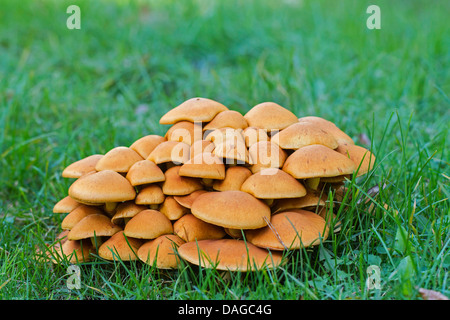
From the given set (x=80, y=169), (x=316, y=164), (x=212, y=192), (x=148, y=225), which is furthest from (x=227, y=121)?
(x=80, y=169)

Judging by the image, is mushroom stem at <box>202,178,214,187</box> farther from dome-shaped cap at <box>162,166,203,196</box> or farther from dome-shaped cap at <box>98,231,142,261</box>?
dome-shaped cap at <box>98,231,142,261</box>

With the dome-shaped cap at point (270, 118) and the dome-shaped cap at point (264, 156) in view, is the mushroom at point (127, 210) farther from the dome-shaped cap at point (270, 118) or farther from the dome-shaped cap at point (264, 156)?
the dome-shaped cap at point (270, 118)

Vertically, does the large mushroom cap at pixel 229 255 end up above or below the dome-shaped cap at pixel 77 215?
below

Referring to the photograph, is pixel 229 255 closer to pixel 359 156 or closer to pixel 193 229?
pixel 193 229

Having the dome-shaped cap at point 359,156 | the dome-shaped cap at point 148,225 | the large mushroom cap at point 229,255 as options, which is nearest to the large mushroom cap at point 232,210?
the large mushroom cap at point 229,255

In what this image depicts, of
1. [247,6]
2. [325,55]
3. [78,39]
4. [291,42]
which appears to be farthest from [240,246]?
[247,6]

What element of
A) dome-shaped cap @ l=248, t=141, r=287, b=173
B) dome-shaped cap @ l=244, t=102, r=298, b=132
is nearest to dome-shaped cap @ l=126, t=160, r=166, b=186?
dome-shaped cap @ l=248, t=141, r=287, b=173
